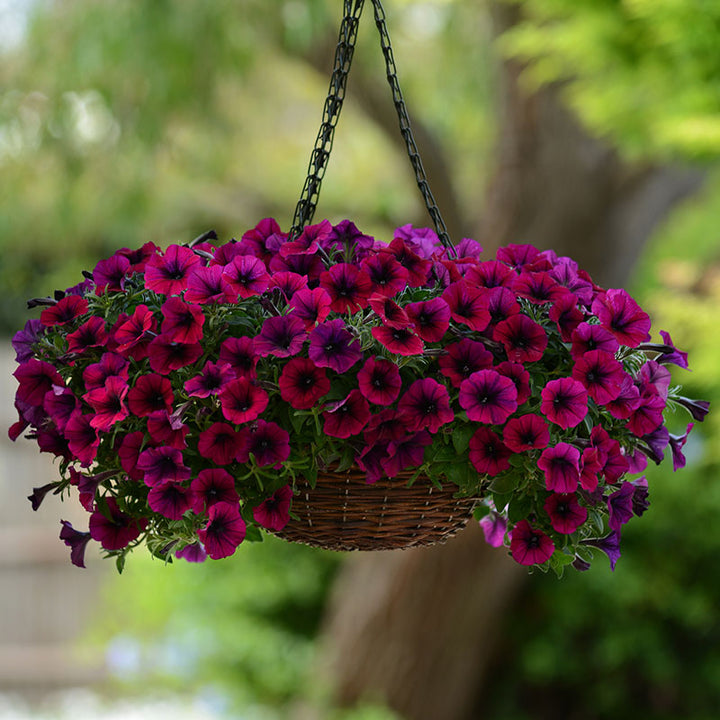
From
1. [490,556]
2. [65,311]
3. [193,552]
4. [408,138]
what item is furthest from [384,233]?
[65,311]

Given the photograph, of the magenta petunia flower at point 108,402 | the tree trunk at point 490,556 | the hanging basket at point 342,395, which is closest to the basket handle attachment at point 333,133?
the hanging basket at point 342,395

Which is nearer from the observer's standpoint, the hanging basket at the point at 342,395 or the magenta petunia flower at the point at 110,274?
the hanging basket at the point at 342,395

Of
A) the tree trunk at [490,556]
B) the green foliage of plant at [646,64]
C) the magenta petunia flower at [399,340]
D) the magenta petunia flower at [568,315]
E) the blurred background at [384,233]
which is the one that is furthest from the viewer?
the tree trunk at [490,556]

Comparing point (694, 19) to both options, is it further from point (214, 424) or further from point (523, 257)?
point (214, 424)

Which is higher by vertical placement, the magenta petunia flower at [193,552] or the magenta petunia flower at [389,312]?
the magenta petunia flower at [389,312]

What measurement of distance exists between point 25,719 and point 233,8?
154 inches

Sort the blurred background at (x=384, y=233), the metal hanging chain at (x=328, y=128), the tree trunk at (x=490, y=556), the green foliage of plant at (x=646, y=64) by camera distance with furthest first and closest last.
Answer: the tree trunk at (x=490, y=556) → the blurred background at (x=384, y=233) → the green foliage of plant at (x=646, y=64) → the metal hanging chain at (x=328, y=128)

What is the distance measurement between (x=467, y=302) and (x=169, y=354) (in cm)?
32

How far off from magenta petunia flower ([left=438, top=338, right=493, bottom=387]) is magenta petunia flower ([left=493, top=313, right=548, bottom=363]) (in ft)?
0.08

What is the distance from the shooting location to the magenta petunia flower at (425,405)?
0.97 m

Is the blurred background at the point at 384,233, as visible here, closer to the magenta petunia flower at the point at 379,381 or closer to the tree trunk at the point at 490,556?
the tree trunk at the point at 490,556

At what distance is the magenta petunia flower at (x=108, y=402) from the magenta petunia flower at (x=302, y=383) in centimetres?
16

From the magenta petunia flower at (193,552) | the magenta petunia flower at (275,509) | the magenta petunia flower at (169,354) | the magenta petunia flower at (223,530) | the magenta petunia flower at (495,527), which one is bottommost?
the magenta petunia flower at (193,552)

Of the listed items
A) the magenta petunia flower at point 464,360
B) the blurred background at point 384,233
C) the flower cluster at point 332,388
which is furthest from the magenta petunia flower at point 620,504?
the blurred background at point 384,233
